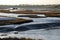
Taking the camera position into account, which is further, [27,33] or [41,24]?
[41,24]

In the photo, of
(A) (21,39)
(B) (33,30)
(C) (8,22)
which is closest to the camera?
(A) (21,39)

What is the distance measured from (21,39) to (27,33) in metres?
0.64

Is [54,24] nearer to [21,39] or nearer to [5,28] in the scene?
[5,28]

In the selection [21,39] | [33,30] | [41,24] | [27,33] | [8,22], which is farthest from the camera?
[8,22]

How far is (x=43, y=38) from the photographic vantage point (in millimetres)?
3057

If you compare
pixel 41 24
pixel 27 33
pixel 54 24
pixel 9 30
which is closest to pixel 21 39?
pixel 27 33

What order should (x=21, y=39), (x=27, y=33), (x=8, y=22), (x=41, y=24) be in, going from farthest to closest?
(x=8, y=22) < (x=41, y=24) < (x=27, y=33) < (x=21, y=39)

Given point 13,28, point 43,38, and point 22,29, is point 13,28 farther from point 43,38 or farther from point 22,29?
point 43,38

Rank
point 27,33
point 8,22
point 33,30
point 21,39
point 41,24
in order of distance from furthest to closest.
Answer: point 8,22, point 41,24, point 33,30, point 27,33, point 21,39

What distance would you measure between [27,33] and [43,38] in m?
0.60

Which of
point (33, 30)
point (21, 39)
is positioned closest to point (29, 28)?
point (33, 30)

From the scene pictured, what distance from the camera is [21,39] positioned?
2.95 meters

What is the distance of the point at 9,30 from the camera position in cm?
377

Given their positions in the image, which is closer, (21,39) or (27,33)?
(21,39)
